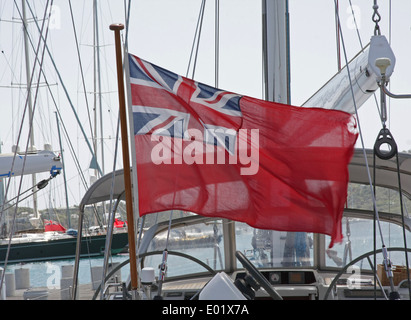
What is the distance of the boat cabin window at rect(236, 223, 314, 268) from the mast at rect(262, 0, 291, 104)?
1558 millimetres

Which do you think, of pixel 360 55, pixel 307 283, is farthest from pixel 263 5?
pixel 307 283

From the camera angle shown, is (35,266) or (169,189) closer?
(169,189)

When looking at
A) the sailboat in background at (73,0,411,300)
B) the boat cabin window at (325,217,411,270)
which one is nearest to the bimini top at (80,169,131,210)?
the sailboat in background at (73,0,411,300)

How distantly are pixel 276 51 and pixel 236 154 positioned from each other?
2459mm

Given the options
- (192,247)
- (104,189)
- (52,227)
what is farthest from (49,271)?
(104,189)

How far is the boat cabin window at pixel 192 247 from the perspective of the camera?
702cm

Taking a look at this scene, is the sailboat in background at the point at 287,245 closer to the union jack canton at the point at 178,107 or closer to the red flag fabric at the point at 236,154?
the red flag fabric at the point at 236,154

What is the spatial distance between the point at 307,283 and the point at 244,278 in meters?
2.89

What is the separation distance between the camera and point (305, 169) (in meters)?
5.45

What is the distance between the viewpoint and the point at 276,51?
24.8ft

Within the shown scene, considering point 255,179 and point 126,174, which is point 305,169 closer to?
point 255,179

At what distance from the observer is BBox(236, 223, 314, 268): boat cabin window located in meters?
7.09

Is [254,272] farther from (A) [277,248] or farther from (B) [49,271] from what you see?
(B) [49,271]
